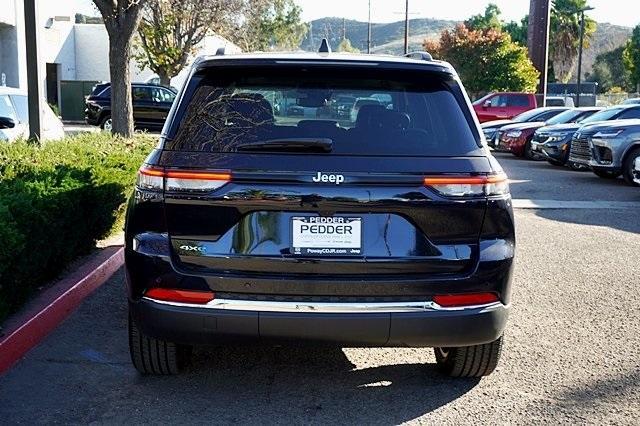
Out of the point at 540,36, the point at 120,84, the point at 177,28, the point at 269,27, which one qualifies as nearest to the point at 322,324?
the point at 120,84

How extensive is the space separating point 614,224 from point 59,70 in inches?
1230

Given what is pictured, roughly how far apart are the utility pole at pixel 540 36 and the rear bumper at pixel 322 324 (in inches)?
1295

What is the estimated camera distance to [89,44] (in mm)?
38312

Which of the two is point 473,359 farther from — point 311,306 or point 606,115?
point 606,115

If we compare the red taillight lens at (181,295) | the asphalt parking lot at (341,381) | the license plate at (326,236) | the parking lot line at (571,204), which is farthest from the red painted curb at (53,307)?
the parking lot line at (571,204)

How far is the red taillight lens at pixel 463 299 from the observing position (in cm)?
395

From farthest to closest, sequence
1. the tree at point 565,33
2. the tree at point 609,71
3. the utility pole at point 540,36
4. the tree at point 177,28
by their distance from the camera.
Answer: the tree at point 609,71
the tree at point 565,33
the utility pole at point 540,36
the tree at point 177,28

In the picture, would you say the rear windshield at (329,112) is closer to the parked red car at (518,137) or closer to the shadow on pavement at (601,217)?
the shadow on pavement at (601,217)

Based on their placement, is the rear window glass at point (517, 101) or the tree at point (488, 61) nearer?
the rear window glass at point (517, 101)

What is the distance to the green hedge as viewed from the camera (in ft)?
17.0

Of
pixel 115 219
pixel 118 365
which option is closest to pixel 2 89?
pixel 115 219

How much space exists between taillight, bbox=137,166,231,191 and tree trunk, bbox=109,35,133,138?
8.84 m

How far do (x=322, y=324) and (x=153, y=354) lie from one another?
47.3 inches

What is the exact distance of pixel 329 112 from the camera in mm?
4316
